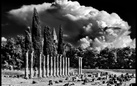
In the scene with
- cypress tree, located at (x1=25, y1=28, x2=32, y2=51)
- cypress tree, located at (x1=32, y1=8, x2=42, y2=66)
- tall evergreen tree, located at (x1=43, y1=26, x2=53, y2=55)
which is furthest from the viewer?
cypress tree, located at (x1=25, y1=28, x2=32, y2=51)

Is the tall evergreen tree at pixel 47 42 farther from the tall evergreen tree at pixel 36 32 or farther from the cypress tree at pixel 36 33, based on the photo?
the tall evergreen tree at pixel 36 32

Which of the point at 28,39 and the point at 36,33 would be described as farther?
the point at 36,33

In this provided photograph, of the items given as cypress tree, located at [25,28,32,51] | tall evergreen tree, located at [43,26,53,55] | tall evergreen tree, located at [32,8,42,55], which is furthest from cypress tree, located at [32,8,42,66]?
tall evergreen tree, located at [43,26,53,55]

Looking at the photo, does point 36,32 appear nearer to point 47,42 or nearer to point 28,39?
point 28,39

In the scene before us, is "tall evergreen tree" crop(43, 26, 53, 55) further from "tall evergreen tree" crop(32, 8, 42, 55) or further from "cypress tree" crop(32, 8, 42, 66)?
"tall evergreen tree" crop(32, 8, 42, 55)

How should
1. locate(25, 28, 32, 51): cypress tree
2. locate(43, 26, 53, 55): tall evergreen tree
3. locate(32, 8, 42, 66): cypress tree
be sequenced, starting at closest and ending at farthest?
locate(43, 26, 53, 55): tall evergreen tree < locate(32, 8, 42, 66): cypress tree < locate(25, 28, 32, 51): cypress tree

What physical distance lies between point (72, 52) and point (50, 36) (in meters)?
40.6

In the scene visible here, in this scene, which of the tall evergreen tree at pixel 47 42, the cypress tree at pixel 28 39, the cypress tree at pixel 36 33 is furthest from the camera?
the cypress tree at pixel 28 39

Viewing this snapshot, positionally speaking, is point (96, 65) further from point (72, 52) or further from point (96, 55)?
point (72, 52)

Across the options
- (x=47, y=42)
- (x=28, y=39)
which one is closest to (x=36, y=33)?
(x=28, y=39)

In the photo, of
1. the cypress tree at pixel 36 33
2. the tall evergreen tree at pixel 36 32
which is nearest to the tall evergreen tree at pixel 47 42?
the cypress tree at pixel 36 33

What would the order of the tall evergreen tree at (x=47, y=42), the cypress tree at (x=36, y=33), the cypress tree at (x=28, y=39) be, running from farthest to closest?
the cypress tree at (x=28, y=39) < the cypress tree at (x=36, y=33) < the tall evergreen tree at (x=47, y=42)

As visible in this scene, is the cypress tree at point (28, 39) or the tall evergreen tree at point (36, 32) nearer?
the tall evergreen tree at point (36, 32)

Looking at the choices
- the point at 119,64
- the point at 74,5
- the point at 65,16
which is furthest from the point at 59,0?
the point at 119,64
